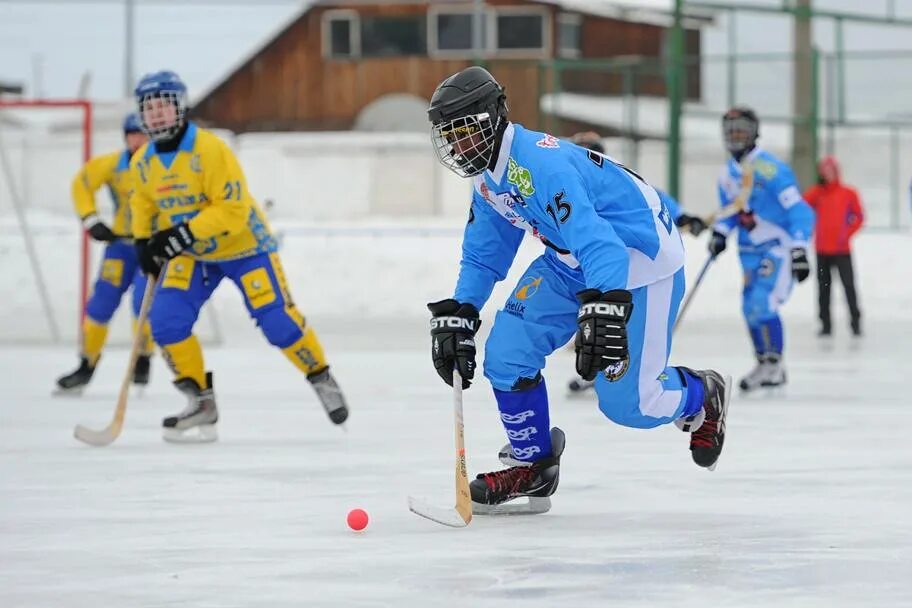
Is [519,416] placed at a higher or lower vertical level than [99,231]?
lower

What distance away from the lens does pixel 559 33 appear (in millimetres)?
29250

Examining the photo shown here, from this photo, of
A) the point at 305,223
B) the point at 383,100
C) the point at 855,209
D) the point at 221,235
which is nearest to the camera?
the point at 221,235

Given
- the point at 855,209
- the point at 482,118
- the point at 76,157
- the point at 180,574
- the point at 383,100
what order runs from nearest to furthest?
the point at 180,574, the point at 482,118, the point at 855,209, the point at 76,157, the point at 383,100

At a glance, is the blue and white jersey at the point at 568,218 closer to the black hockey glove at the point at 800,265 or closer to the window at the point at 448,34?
the black hockey glove at the point at 800,265

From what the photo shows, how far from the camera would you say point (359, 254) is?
54.6 ft

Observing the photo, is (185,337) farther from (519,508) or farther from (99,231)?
(519,508)

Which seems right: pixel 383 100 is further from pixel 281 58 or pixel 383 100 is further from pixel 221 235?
pixel 221 235

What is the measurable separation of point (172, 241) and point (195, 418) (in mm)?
713

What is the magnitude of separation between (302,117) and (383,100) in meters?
1.68

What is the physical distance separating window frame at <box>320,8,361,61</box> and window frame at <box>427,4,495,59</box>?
1.28 m

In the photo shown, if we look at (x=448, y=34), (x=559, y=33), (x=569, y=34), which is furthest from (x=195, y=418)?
(x=569, y=34)

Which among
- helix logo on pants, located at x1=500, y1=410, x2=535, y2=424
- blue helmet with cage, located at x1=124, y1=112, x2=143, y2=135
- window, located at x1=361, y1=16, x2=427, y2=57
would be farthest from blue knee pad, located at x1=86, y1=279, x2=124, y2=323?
window, located at x1=361, y1=16, x2=427, y2=57

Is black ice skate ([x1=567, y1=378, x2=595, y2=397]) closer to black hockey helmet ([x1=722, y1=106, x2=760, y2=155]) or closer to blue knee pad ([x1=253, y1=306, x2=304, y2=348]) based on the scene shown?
black hockey helmet ([x1=722, y1=106, x2=760, y2=155])

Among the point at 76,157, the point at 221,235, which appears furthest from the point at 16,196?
the point at 221,235
